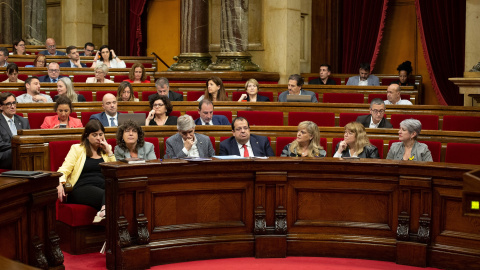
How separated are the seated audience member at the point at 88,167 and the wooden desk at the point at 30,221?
83 centimetres

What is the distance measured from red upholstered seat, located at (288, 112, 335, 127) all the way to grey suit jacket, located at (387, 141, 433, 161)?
4.89 ft

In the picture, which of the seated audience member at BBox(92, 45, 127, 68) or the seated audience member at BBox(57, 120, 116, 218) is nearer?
the seated audience member at BBox(57, 120, 116, 218)

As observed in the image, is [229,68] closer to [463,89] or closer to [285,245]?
[463,89]

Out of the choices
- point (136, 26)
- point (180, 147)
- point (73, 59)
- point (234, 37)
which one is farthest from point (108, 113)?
point (136, 26)

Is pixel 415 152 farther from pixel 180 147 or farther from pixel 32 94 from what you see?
pixel 32 94

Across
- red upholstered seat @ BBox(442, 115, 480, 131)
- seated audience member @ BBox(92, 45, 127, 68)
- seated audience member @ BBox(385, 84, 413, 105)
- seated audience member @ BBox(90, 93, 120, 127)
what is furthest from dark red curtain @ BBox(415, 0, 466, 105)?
seated audience member @ BBox(90, 93, 120, 127)

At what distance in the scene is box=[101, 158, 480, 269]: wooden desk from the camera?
4465 mm

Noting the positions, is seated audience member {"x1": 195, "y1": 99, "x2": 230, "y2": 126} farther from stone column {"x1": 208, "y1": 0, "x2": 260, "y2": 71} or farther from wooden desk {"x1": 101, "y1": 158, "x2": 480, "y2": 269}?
stone column {"x1": 208, "y1": 0, "x2": 260, "y2": 71}

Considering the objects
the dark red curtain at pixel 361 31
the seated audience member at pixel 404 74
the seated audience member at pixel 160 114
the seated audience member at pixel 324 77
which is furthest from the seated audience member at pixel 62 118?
the dark red curtain at pixel 361 31

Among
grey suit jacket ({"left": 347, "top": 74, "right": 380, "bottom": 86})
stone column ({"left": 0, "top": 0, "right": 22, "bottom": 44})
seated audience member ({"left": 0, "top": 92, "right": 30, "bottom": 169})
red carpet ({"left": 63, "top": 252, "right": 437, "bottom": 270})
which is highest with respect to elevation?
stone column ({"left": 0, "top": 0, "right": 22, "bottom": 44})

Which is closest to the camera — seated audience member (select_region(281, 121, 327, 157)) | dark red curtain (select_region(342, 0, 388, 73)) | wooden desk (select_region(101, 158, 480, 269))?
wooden desk (select_region(101, 158, 480, 269))

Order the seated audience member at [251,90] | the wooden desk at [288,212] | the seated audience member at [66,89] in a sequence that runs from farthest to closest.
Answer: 1. the seated audience member at [251,90]
2. the seated audience member at [66,89]
3. the wooden desk at [288,212]

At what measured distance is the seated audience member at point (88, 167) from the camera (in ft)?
16.4

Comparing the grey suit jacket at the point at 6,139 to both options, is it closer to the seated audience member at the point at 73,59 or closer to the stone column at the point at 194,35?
the stone column at the point at 194,35
